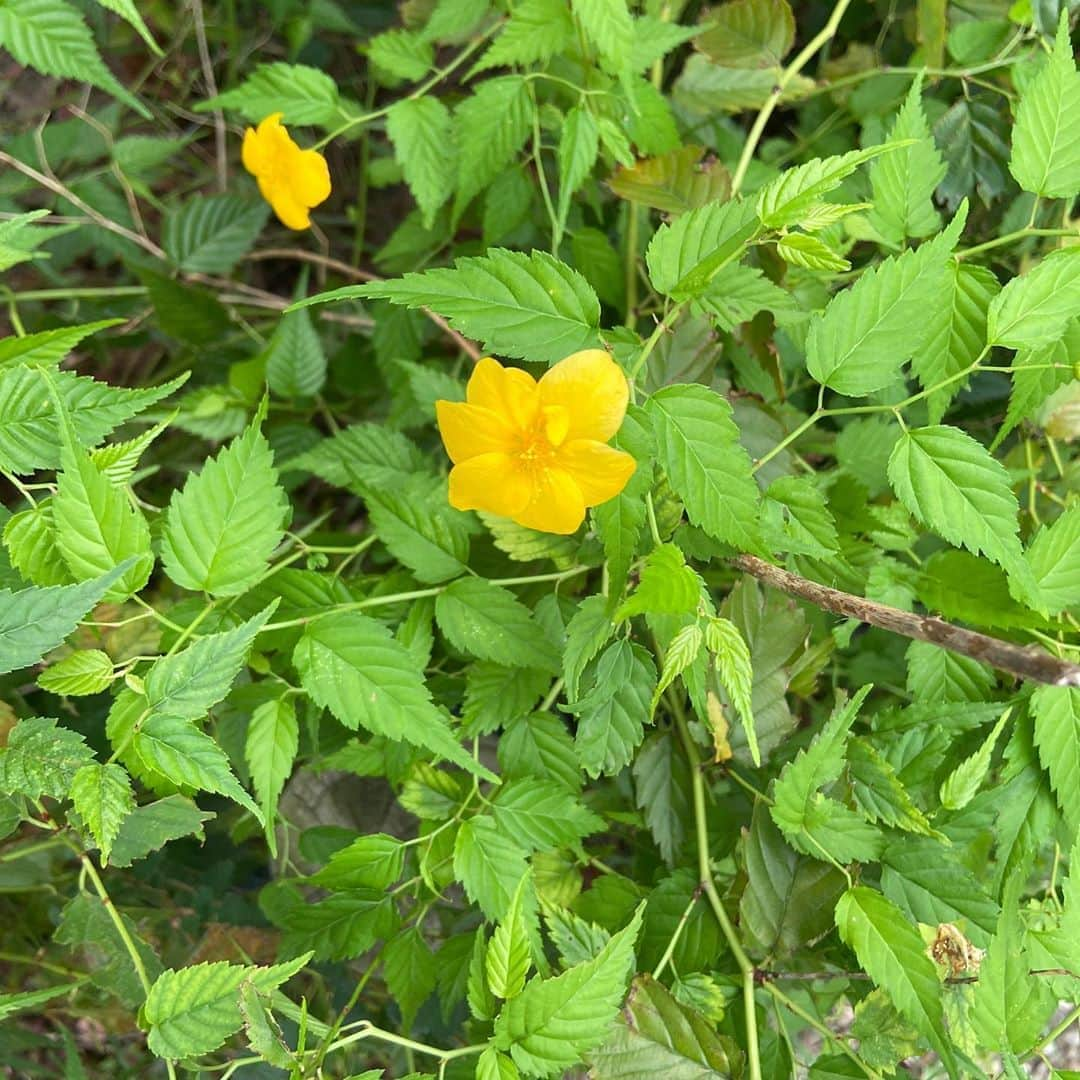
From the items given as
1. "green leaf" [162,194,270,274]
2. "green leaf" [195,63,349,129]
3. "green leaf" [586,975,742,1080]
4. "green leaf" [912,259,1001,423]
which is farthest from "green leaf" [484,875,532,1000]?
"green leaf" [162,194,270,274]

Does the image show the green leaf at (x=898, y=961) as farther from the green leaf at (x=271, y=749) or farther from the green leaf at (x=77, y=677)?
the green leaf at (x=77, y=677)

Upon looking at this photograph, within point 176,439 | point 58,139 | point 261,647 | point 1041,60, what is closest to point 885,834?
point 261,647

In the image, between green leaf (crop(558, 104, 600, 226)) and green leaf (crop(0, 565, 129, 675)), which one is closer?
green leaf (crop(0, 565, 129, 675))

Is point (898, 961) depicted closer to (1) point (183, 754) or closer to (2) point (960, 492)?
(2) point (960, 492)

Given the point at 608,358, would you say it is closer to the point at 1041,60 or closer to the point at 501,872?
the point at 501,872

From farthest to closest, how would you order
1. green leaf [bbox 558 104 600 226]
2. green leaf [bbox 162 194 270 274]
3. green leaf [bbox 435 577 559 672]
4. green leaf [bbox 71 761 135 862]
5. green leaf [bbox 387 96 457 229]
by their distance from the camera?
green leaf [bbox 162 194 270 274] → green leaf [bbox 387 96 457 229] → green leaf [bbox 558 104 600 226] → green leaf [bbox 435 577 559 672] → green leaf [bbox 71 761 135 862]

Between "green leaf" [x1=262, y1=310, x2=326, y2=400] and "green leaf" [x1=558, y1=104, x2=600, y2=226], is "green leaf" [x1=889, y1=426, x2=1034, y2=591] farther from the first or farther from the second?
"green leaf" [x1=262, y1=310, x2=326, y2=400]

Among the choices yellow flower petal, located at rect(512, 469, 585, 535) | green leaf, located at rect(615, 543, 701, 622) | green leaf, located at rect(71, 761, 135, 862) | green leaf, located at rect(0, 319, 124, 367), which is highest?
green leaf, located at rect(0, 319, 124, 367)

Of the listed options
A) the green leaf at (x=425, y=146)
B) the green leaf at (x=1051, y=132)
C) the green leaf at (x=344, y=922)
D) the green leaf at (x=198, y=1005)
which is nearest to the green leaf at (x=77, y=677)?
the green leaf at (x=198, y=1005)
